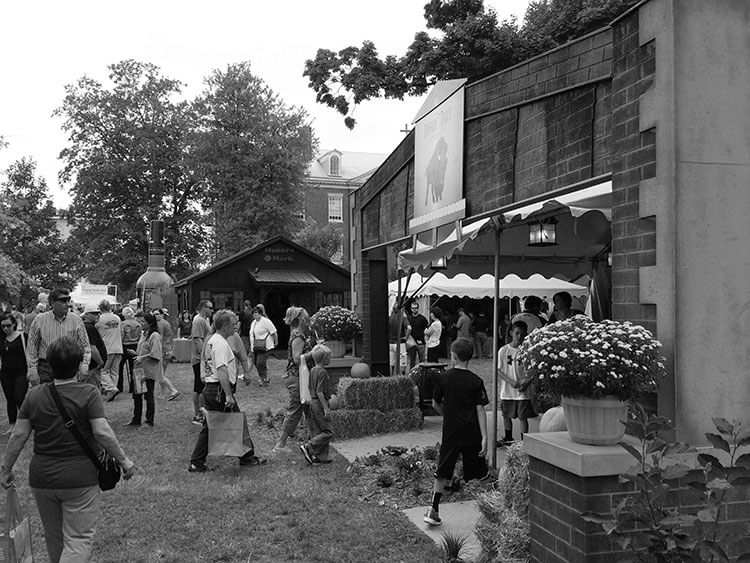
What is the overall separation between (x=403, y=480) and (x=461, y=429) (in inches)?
65.5

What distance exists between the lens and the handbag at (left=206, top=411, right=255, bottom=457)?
7605 millimetres

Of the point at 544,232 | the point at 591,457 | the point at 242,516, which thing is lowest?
the point at 242,516

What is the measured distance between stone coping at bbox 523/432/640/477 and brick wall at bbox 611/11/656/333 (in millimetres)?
807

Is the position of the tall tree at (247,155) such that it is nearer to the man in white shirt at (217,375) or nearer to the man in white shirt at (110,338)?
the man in white shirt at (110,338)

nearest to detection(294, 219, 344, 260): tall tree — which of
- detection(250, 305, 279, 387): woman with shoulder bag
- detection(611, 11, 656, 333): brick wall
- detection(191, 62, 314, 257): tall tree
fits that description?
detection(191, 62, 314, 257): tall tree

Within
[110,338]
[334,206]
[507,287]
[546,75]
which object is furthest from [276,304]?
[334,206]

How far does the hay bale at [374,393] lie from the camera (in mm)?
9883

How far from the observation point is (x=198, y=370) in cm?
1053

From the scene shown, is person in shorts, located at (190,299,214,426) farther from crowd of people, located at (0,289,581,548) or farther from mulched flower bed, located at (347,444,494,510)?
mulched flower bed, located at (347,444,494,510)

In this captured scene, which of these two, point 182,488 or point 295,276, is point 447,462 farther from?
point 295,276

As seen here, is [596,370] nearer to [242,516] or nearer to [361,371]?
[242,516]

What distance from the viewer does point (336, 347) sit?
12.0 m

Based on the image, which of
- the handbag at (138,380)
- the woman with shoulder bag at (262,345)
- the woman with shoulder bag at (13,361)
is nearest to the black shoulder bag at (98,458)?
the woman with shoulder bag at (13,361)

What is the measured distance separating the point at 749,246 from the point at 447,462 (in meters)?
2.82
